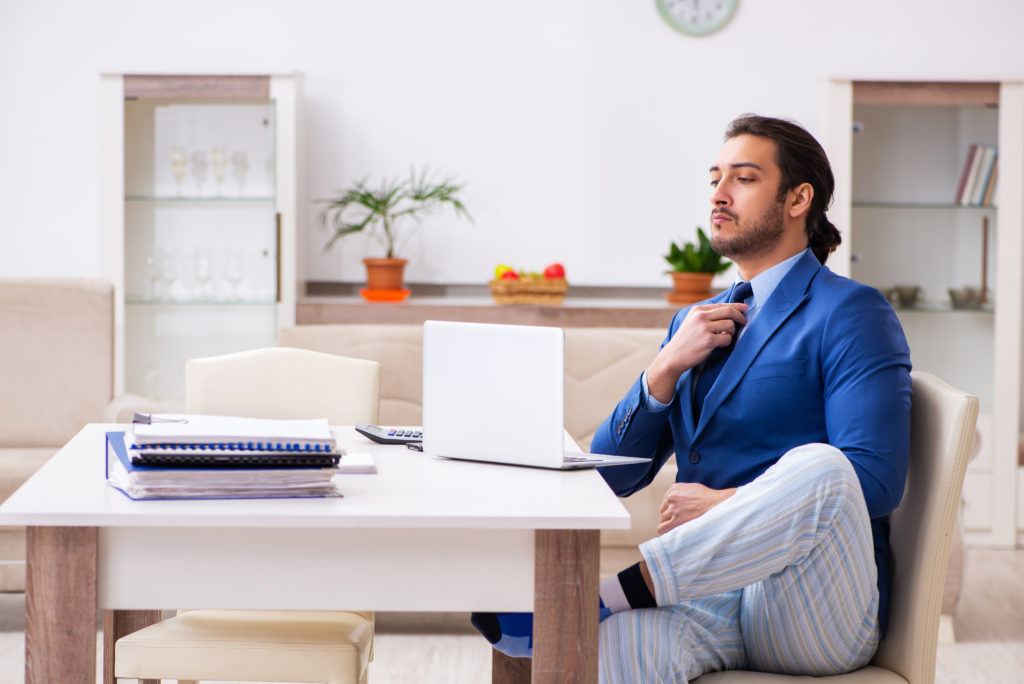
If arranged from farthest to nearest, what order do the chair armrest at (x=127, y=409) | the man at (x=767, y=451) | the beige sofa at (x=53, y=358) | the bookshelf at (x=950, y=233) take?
the bookshelf at (x=950, y=233) < the beige sofa at (x=53, y=358) < the chair armrest at (x=127, y=409) < the man at (x=767, y=451)

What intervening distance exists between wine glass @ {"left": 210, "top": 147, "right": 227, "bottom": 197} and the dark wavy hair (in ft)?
8.51

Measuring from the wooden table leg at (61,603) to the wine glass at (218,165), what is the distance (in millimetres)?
2901

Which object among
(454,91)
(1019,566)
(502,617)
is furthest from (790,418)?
(454,91)

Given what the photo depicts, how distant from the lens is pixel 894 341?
1.54 m

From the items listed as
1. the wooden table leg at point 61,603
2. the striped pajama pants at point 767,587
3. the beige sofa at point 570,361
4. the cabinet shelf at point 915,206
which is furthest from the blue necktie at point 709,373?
the cabinet shelf at point 915,206

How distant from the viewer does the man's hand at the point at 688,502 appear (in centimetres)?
154

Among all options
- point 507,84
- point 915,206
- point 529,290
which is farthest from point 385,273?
point 915,206

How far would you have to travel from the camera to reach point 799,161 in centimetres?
178

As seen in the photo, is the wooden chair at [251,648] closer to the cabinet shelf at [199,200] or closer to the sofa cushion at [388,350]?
the sofa cushion at [388,350]

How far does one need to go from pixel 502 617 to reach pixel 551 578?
0.36 metres

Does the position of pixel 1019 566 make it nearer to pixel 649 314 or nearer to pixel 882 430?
pixel 649 314

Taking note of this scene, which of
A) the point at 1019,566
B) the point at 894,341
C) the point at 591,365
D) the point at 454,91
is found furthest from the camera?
the point at 454,91

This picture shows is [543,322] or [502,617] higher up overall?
[543,322]

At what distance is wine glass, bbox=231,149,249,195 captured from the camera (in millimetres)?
3920
